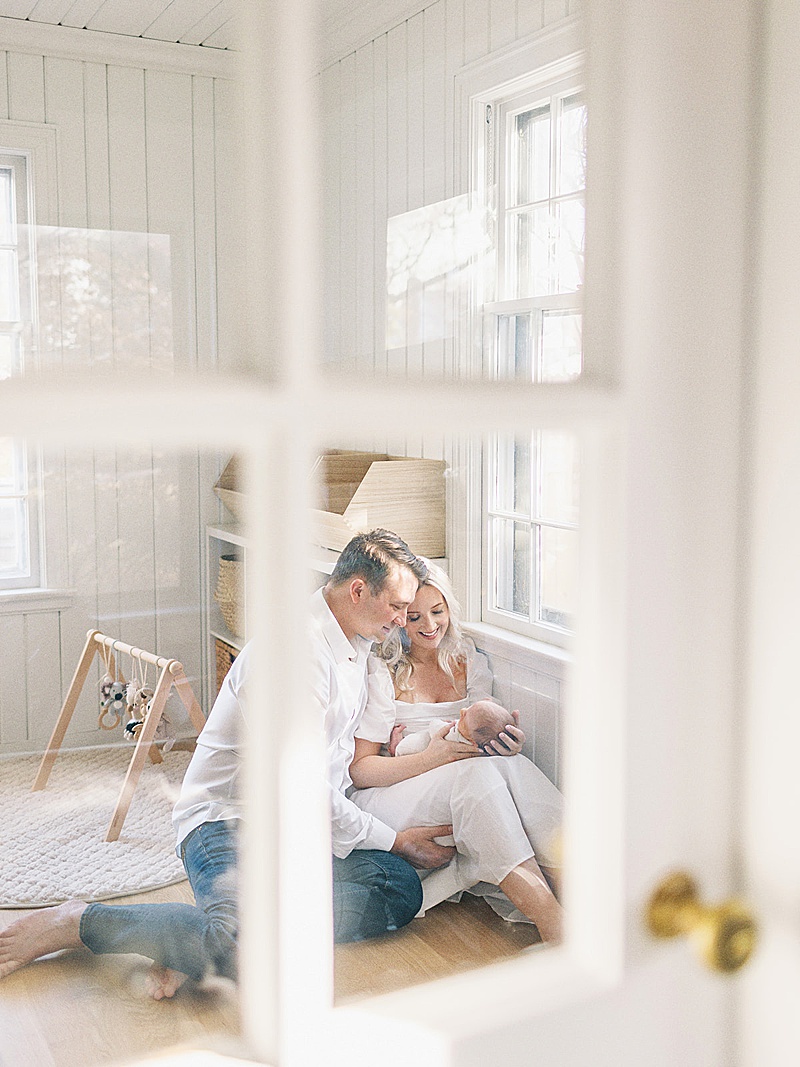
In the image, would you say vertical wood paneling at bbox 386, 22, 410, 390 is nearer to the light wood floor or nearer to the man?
the man

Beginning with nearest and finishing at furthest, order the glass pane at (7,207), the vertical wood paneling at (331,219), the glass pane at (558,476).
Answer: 1. the glass pane at (7,207)
2. the vertical wood paneling at (331,219)
3. the glass pane at (558,476)

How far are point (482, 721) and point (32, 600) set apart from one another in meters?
0.31

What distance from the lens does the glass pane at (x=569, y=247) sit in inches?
25.0

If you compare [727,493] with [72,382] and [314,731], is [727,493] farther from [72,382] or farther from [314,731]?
[72,382]

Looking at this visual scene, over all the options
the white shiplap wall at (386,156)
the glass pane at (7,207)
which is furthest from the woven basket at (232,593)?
the glass pane at (7,207)

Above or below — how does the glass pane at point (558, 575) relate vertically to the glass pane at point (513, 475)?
below

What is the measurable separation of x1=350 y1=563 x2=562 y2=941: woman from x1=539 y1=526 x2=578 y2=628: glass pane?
7 cm

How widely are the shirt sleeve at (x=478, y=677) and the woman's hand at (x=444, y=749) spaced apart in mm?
26

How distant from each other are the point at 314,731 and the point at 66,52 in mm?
399

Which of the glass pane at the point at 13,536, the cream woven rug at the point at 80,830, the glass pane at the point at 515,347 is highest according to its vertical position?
the glass pane at the point at 515,347

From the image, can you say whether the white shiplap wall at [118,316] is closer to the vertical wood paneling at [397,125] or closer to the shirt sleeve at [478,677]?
the vertical wood paneling at [397,125]

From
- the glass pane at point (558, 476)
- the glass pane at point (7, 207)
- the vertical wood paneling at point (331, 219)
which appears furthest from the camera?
the glass pane at point (558, 476)

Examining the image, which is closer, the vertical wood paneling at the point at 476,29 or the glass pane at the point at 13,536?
the glass pane at the point at 13,536

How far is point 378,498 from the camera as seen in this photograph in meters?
0.60
